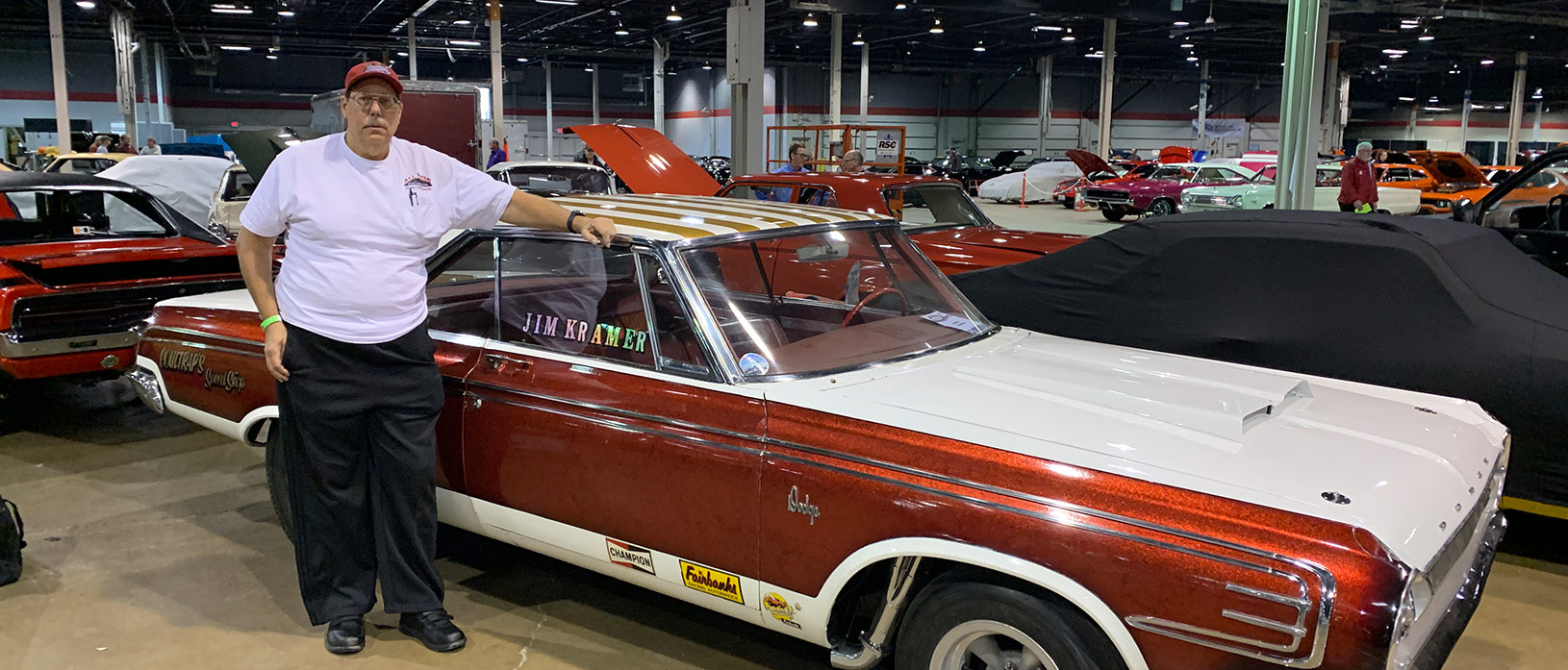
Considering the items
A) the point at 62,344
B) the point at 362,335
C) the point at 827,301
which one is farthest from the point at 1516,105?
the point at 362,335

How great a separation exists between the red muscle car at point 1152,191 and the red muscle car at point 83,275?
711 inches

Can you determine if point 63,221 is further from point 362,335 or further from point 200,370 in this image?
point 362,335

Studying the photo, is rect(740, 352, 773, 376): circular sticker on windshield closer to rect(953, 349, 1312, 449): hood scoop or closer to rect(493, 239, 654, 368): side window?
rect(493, 239, 654, 368): side window

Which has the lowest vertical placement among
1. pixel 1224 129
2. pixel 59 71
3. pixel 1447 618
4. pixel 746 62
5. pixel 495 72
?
pixel 1447 618

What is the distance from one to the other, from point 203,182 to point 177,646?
9.58 meters

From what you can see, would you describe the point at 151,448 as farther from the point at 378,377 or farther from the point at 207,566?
the point at 378,377

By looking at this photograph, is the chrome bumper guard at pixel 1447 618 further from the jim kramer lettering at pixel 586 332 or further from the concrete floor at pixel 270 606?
the jim kramer lettering at pixel 586 332

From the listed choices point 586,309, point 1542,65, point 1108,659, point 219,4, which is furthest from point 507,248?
point 1542,65

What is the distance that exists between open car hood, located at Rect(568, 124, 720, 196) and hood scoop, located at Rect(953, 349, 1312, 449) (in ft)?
27.0

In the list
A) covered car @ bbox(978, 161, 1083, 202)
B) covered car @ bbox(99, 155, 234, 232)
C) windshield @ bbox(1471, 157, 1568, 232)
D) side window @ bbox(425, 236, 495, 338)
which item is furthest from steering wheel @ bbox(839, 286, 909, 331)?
covered car @ bbox(978, 161, 1083, 202)

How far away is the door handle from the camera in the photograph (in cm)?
345

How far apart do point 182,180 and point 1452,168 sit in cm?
2284

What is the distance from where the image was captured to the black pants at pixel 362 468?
3.26 m

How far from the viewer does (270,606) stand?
3.88 meters
